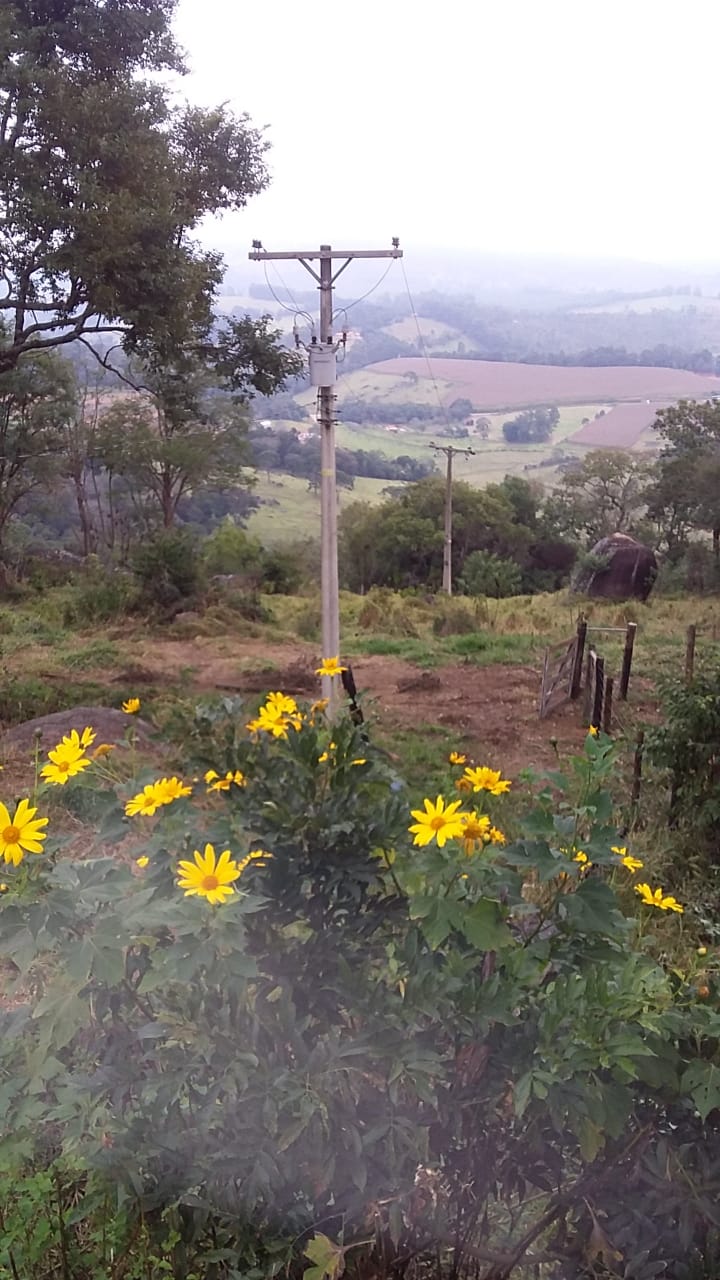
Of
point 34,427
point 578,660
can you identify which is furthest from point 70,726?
point 34,427

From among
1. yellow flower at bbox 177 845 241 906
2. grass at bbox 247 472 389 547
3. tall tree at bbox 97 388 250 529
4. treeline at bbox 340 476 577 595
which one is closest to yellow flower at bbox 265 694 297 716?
yellow flower at bbox 177 845 241 906

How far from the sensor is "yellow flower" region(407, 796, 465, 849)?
1312 millimetres

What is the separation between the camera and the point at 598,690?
713cm

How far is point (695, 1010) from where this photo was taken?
1.40 metres

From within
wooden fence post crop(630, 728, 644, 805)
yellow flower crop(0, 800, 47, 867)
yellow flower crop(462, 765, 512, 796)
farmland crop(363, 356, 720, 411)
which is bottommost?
wooden fence post crop(630, 728, 644, 805)

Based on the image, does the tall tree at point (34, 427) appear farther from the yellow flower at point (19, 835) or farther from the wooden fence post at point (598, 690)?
the yellow flower at point (19, 835)

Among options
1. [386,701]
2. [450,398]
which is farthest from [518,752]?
[450,398]

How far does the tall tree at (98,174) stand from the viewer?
6656 millimetres

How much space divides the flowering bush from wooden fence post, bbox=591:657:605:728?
5.74m

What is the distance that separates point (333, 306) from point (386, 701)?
3.63 metres

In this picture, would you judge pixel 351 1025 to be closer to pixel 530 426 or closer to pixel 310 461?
pixel 310 461

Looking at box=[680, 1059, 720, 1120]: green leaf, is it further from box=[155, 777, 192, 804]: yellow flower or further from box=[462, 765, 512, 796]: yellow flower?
box=[155, 777, 192, 804]: yellow flower

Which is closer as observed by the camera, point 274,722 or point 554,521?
point 274,722

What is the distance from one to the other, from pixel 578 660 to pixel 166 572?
23.9 ft
